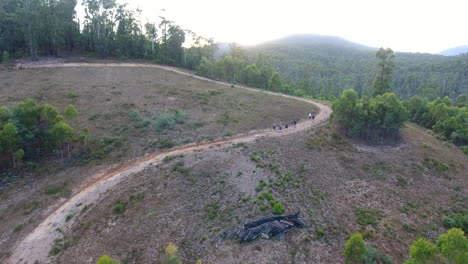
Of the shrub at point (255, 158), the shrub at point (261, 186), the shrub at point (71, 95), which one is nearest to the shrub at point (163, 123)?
the shrub at point (255, 158)

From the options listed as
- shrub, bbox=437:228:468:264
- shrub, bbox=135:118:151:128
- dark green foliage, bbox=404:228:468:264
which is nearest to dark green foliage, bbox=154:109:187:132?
shrub, bbox=135:118:151:128

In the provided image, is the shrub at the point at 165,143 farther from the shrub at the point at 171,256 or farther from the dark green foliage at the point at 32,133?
the shrub at the point at 171,256

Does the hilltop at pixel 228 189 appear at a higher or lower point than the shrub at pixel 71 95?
lower

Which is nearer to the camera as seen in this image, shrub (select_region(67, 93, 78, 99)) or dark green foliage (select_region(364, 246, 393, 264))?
dark green foliage (select_region(364, 246, 393, 264))

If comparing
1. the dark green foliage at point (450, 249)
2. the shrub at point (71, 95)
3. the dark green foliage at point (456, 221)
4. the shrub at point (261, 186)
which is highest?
the shrub at point (71, 95)

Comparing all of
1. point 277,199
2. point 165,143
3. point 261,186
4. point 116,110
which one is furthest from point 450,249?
point 116,110

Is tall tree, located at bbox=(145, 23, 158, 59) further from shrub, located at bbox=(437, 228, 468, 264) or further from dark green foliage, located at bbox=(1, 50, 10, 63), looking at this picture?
shrub, located at bbox=(437, 228, 468, 264)
